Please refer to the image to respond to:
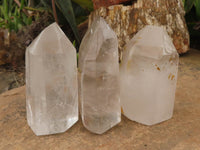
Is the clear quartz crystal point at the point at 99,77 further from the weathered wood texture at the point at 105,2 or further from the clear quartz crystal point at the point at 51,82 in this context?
the weathered wood texture at the point at 105,2

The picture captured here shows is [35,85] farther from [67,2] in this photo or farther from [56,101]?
[67,2]

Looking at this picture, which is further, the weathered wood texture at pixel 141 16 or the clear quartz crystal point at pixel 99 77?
the weathered wood texture at pixel 141 16

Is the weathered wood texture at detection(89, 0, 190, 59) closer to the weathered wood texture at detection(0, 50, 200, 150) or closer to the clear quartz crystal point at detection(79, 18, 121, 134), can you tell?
the weathered wood texture at detection(0, 50, 200, 150)

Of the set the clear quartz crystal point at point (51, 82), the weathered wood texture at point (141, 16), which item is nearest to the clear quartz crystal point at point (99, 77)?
the clear quartz crystal point at point (51, 82)

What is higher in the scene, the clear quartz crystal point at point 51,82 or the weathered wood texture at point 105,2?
the weathered wood texture at point 105,2

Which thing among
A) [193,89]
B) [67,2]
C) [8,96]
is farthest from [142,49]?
[67,2]

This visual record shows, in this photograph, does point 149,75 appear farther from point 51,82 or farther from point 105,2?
point 105,2

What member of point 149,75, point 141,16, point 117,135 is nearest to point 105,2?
point 141,16
